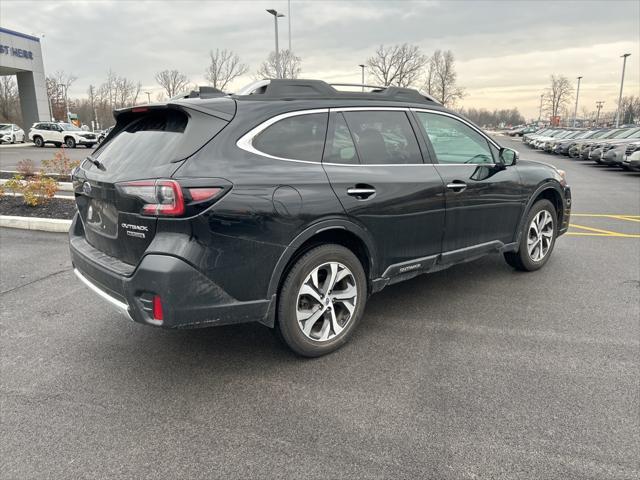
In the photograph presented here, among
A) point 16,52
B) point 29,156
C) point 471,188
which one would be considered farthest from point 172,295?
point 16,52

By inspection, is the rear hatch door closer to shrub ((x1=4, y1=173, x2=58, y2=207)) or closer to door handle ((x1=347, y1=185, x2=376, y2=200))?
door handle ((x1=347, y1=185, x2=376, y2=200))

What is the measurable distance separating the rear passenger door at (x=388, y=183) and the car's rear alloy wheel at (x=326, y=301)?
37 centimetres

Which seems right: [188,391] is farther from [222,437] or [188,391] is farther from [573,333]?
[573,333]

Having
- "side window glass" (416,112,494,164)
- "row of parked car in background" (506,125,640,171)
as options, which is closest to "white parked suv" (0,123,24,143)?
"row of parked car in background" (506,125,640,171)

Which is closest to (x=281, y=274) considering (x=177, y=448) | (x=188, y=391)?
(x=188, y=391)

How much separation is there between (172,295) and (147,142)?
1.10m

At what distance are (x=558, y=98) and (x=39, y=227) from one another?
96545 millimetres

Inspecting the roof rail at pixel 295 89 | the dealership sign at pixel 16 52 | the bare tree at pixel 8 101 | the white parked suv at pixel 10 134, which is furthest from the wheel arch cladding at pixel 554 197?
the bare tree at pixel 8 101

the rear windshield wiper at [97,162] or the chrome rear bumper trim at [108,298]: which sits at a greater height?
the rear windshield wiper at [97,162]

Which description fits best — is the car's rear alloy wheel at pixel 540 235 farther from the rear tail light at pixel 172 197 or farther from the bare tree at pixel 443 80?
the bare tree at pixel 443 80

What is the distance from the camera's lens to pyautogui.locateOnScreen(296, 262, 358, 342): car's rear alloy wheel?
3.34 metres

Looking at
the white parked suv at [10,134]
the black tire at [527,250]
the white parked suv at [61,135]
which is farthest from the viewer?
the white parked suv at [10,134]

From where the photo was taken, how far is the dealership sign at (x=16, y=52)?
3341cm

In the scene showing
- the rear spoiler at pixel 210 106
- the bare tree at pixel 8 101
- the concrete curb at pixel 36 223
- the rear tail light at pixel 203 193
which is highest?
the bare tree at pixel 8 101
